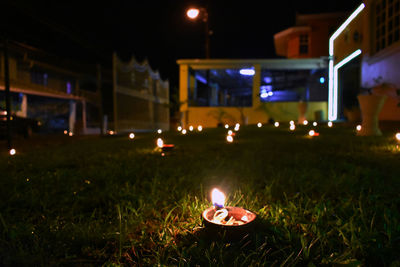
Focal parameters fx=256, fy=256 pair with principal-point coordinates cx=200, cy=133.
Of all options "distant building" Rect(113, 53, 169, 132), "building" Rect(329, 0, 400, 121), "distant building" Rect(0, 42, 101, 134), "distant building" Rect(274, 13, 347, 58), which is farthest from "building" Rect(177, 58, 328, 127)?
"distant building" Rect(0, 42, 101, 134)

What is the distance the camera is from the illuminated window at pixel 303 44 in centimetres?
1767

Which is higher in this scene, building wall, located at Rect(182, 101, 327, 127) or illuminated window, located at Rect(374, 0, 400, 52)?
illuminated window, located at Rect(374, 0, 400, 52)

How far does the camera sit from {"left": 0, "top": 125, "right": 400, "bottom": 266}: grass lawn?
1.33 m

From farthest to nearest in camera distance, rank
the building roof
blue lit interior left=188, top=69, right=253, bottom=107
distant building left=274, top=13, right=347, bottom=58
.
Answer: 1. distant building left=274, top=13, right=347, bottom=58
2. blue lit interior left=188, top=69, right=253, bottom=107
3. the building roof

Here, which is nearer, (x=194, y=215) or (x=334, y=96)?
(x=194, y=215)

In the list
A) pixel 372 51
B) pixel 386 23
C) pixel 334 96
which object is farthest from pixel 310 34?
pixel 386 23

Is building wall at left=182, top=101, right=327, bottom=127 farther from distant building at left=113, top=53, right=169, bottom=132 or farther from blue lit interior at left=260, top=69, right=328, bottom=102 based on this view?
distant building at left=113, top=53, right=169, bottom=132

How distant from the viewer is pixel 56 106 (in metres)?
14.8

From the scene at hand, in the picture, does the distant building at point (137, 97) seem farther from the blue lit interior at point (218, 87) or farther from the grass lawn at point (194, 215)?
the grass lawn at point (194, 215)

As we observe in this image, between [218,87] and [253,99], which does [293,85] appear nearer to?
[218,87]

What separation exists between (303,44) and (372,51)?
363 inches

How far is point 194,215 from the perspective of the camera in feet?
5.95

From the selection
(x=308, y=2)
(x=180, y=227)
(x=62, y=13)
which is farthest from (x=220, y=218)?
(x=308, y=2)

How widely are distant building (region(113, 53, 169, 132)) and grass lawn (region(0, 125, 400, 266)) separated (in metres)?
8.91
